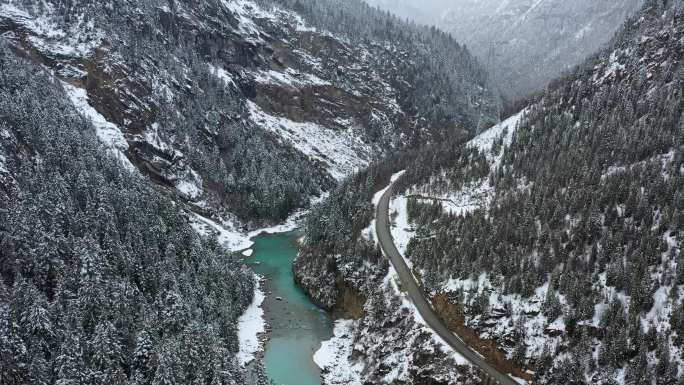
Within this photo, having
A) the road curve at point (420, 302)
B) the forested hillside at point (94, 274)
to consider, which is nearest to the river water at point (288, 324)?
the forested hillside at point (94, 274)

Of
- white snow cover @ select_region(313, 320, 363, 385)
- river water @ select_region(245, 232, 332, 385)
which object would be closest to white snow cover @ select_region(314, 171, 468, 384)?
white snow cover @ select_region(313, 320, 363, 385)

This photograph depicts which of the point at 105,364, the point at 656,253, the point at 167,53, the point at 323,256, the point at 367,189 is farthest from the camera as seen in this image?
the point at 167,53

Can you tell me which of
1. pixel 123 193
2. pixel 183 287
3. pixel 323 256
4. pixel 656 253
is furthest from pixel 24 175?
pixel 656 253

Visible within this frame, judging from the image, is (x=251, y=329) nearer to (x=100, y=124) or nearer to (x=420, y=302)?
(x=420, y=302)

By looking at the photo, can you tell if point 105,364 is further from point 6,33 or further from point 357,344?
point 6,33

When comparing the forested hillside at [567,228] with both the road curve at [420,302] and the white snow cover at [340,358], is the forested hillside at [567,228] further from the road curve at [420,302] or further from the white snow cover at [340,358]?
the white snow cover at [340,358]

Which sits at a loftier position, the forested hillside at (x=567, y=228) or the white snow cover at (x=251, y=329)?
the forested hillside at (x=567, y=228)
